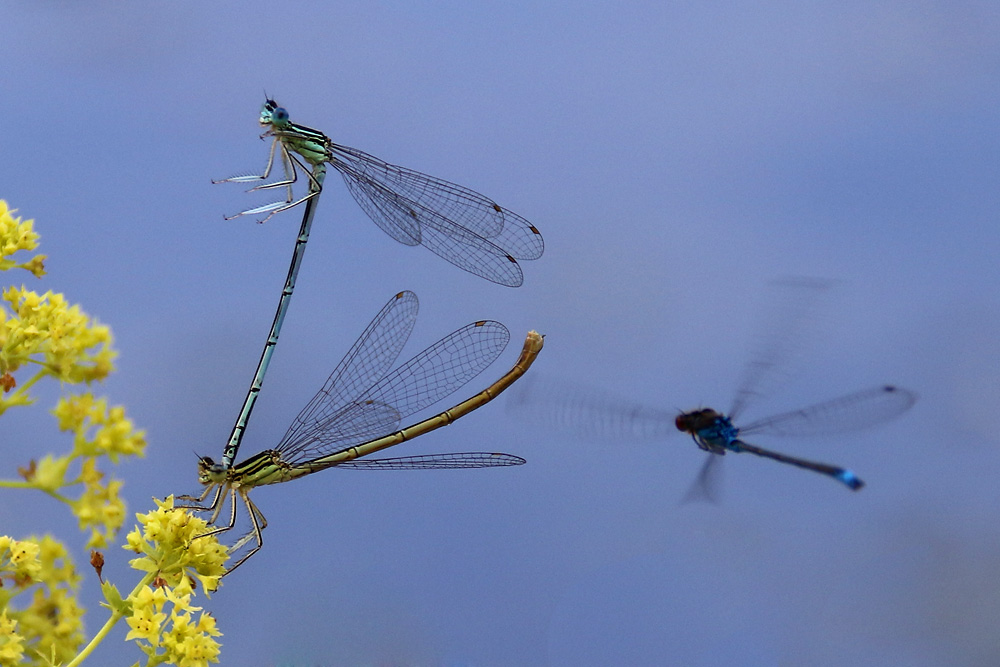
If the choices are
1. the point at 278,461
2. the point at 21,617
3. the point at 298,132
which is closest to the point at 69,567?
the point at 21,617

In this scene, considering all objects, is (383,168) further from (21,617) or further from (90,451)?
(21,617)

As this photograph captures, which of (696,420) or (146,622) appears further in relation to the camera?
(696,420)

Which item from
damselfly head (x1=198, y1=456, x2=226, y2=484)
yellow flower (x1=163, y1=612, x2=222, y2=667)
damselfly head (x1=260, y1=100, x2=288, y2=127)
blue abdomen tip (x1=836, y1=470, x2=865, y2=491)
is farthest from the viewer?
damselfly head (x1=260, y1=100, x2=288, y2=127)

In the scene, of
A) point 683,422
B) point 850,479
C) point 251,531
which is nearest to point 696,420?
point 683,422

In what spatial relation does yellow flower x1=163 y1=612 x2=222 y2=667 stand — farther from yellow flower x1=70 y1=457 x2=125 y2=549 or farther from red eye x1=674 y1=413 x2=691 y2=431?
red eye x1=674 y1=413 x2=691 y2=431

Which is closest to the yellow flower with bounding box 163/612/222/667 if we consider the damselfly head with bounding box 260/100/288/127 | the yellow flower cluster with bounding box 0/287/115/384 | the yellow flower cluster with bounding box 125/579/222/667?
the yellow flower cluster with bounding box 125/579/222/667

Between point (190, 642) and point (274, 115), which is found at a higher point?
point (274, 115)

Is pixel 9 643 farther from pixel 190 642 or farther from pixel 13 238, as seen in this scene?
pixel 13 238
